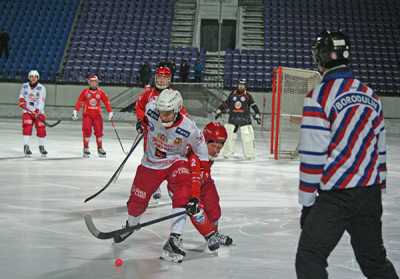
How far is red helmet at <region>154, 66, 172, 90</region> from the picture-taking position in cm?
802

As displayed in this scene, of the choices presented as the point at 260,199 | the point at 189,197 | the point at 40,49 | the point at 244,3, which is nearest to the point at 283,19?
the point at 244,3

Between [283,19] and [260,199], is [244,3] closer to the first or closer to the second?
[283,19]

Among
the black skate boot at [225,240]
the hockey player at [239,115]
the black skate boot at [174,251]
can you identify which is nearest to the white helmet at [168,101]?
the black skate boot at [174,251]

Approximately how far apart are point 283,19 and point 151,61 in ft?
Answer: 19.7

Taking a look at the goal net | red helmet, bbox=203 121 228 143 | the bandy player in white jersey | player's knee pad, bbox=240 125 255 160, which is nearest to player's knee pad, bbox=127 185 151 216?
the bandy player in white jersey

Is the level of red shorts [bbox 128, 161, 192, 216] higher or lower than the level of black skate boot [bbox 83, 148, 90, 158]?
higher

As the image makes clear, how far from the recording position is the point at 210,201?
20.0 feet

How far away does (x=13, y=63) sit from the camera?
95.9 ft

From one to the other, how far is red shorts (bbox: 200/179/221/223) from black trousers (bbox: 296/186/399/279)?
2.44 metres

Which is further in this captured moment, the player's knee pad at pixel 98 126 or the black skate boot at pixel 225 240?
the player's knee pad at pixel 98 126

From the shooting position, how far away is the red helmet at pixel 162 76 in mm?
8016

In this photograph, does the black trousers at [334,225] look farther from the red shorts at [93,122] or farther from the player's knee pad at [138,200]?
the red shorts at [93,122]

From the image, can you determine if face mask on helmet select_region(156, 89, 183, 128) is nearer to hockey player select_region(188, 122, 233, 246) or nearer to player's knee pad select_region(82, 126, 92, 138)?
hockey player select_region(188, 122, 233, 246)

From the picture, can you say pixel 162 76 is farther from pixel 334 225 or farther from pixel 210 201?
pixel 334 225
